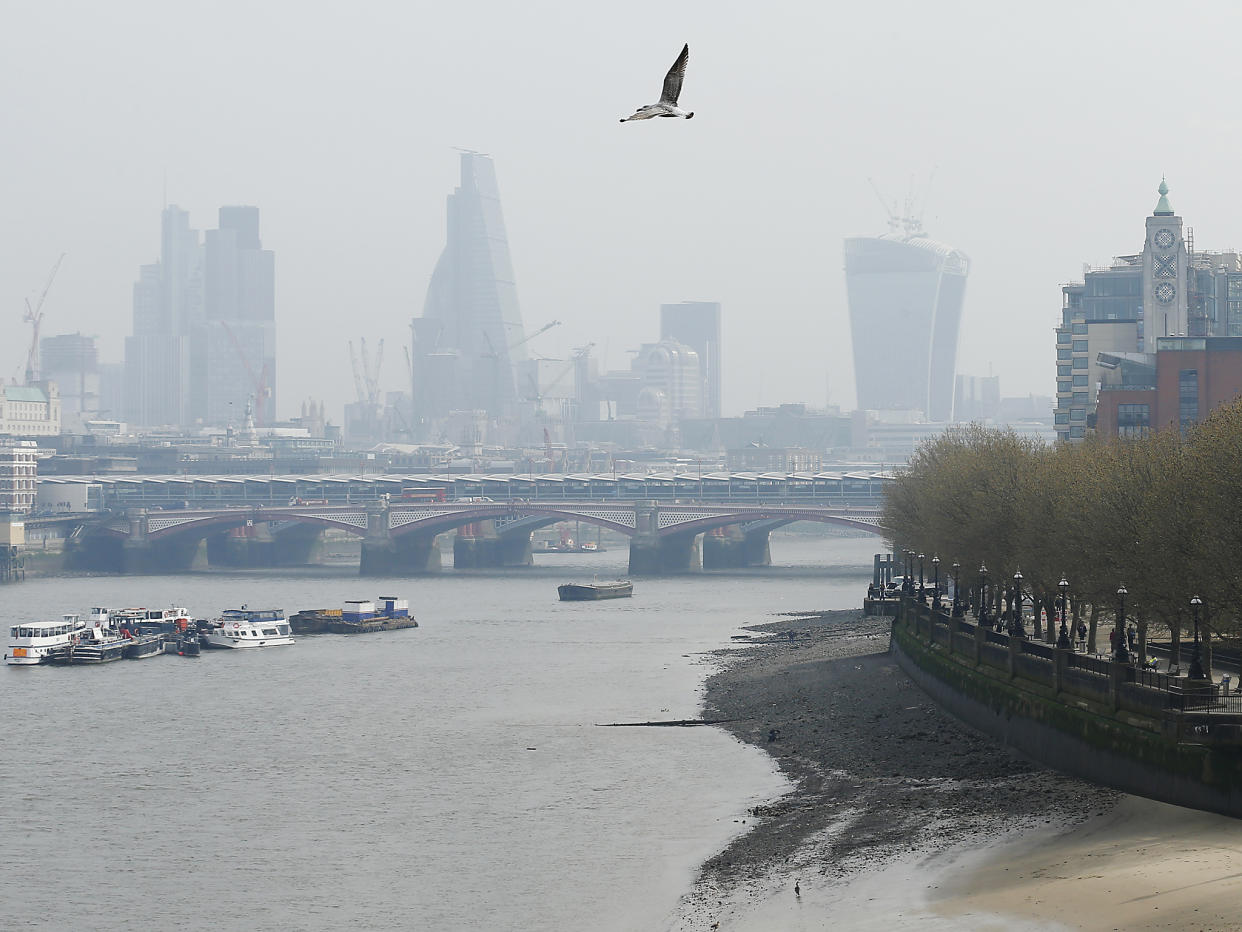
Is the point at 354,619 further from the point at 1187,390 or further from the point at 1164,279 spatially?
the point at 1164,279

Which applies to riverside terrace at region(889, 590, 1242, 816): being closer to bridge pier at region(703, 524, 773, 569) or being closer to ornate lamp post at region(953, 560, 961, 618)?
ornate lamp post at region(953, 560, 961, 618)

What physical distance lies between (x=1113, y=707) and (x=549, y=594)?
100367mm

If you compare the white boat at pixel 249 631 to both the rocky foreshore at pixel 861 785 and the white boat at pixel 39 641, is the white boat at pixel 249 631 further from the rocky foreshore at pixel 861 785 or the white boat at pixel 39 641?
the rocky foreshore at pixel 861 785

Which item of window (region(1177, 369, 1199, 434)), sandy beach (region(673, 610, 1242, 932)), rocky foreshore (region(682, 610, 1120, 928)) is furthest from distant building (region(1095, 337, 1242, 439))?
sandy beach (region(673, 610, 1242, 932))

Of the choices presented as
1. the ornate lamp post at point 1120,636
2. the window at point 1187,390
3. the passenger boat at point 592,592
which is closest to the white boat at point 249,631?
the passenger boat at point 592,592

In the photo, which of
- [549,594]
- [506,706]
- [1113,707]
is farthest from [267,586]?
[1113,707]

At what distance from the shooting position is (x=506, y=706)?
75812mm

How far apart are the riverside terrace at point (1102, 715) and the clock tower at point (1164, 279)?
80.5m

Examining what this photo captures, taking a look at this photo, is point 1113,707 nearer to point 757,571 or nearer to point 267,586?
point 267,586

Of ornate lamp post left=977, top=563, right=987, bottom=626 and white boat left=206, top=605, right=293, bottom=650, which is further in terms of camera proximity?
white boat left=206, top=605, right=293, bottom=650

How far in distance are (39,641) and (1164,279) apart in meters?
84.0

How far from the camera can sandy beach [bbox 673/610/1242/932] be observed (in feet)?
121

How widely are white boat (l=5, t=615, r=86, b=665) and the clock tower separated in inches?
3121

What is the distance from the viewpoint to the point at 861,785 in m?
52.6
